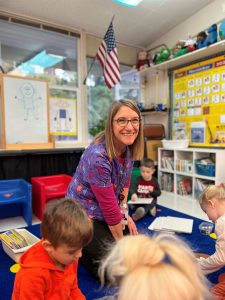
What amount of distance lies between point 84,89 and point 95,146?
2.22m

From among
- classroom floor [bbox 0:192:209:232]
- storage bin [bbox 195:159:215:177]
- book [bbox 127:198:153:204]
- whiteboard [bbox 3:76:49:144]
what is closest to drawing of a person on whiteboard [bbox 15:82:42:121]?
whiteboard [bbox 3:76:49:144]

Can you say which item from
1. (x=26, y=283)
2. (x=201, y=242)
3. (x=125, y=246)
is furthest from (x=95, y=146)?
(x=201, y=242)

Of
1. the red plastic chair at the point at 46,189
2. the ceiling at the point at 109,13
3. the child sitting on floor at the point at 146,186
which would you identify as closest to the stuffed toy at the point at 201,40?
the ceiling at the point at 109,13

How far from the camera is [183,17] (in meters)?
3.16

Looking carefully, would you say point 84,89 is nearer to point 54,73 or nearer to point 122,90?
point 54,73

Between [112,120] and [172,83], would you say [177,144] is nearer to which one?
[172,83]

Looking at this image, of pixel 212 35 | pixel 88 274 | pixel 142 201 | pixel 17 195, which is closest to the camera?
pixel 88 274

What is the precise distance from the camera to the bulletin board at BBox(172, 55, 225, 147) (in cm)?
289

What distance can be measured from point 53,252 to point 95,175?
1.80ft

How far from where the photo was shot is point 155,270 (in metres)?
0.49

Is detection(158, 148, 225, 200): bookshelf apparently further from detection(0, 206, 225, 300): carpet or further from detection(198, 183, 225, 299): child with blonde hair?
detection(198, 183, 225, 299): child with blonde hair

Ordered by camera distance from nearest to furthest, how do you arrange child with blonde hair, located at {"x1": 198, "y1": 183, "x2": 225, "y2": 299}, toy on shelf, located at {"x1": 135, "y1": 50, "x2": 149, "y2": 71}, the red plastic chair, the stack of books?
child with blonde hair, located at {"x1": 198, "y1": 183, "x2": 225, "y2": 299}
the stack of books
the red plastic chair
toy on shelf, located at {"x1": 135, "y1": 50, "x2": 149, "y2": 71}

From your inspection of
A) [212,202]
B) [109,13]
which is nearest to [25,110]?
[109,13]

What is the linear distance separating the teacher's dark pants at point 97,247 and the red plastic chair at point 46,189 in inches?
37.6
